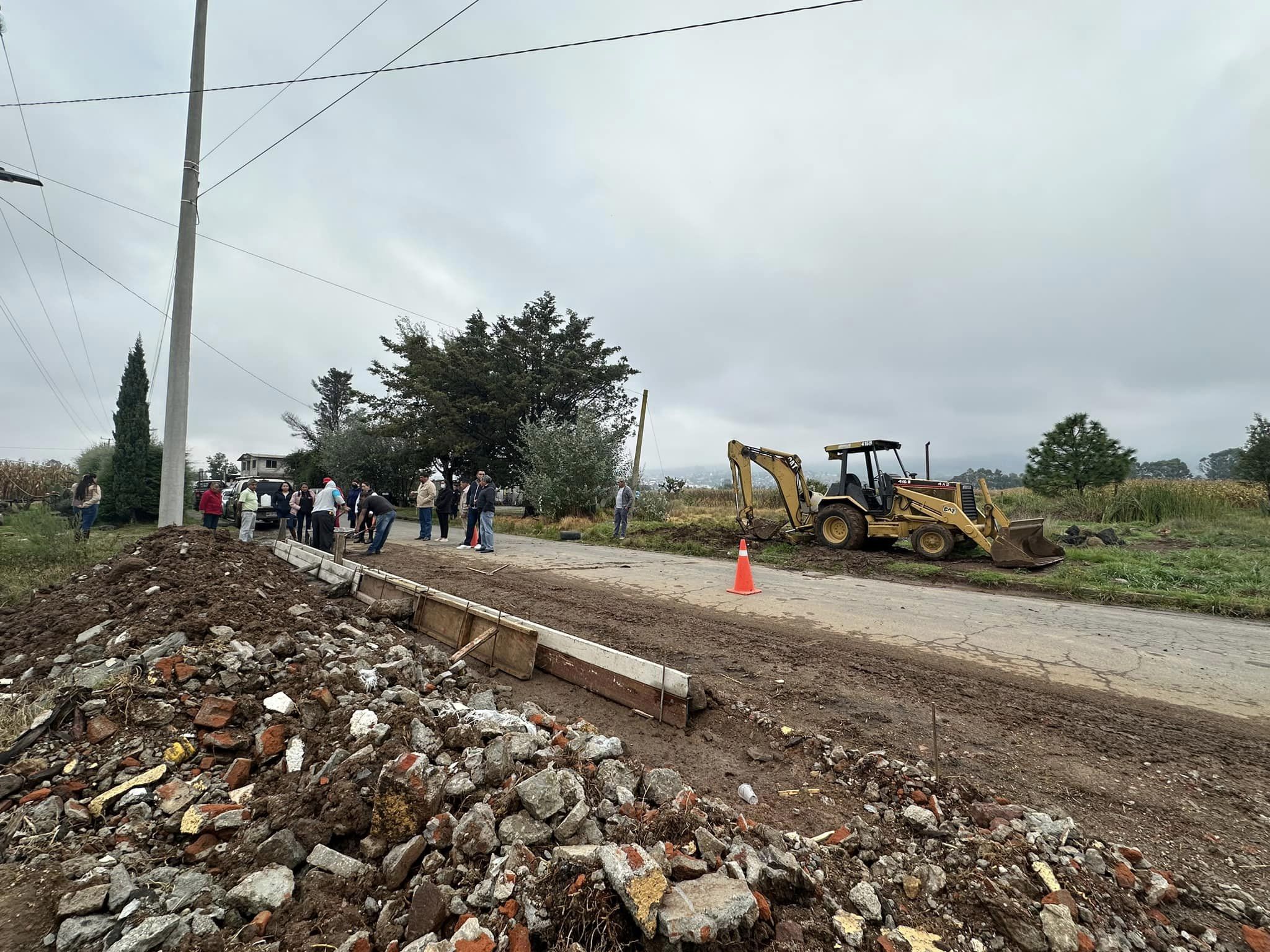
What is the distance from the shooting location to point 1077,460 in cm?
2420

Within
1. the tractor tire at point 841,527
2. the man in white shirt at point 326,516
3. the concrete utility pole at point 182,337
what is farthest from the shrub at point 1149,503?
the concrete utility pole at point 182,337

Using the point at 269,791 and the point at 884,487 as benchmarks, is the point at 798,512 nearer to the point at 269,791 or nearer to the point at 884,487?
the point at 884,487

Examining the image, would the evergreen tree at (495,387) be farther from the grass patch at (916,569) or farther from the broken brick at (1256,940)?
the broken brick at (1256,940)

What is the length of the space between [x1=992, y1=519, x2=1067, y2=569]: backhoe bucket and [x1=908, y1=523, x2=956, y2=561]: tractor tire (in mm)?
790

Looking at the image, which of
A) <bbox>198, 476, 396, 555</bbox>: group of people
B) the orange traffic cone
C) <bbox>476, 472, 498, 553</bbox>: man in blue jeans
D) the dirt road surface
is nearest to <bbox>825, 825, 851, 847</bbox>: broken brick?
the dirt road surface

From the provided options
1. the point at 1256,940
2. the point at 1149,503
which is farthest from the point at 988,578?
the point at 1149,503

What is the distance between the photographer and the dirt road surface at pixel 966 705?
2.80 meters

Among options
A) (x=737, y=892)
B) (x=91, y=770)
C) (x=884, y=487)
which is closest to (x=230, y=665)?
(x=91, y=770)

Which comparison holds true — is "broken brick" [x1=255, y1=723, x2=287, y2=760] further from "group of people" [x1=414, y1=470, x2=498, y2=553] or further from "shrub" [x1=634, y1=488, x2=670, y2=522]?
"shrub" [x1=634, y1=488, x2=670, y2=522]

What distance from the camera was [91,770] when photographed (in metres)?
2.92

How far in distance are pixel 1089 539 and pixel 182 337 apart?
713 inches

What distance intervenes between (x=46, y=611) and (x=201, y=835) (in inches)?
194

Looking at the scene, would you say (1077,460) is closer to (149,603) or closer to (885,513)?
(885,513)

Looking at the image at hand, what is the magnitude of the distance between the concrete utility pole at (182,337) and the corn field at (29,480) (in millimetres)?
19795
